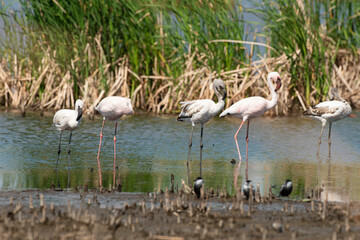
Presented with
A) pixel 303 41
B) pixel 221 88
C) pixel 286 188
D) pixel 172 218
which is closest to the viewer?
pixel 172 218

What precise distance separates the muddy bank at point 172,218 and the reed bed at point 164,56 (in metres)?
9.63

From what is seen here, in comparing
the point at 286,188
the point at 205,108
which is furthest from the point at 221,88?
the point at 286,188

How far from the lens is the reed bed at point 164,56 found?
54.3ft

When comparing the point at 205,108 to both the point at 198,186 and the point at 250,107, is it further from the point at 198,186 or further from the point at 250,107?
the point at 198,186

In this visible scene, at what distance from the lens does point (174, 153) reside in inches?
433

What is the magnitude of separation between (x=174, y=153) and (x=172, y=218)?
200 inches

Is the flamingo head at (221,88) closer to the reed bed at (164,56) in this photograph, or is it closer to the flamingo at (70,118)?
the flamingo at (70,118)

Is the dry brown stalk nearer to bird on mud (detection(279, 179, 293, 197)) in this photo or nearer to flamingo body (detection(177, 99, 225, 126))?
flamingo body (detection(177, 99, 225, 126))

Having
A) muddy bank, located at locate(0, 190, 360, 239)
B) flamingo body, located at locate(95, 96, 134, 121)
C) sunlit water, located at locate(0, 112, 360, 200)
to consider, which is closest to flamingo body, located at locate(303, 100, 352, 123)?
sunlit water, located at locate(0, 112, 360, 200)

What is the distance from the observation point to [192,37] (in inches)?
668

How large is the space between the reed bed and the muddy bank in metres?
9.63

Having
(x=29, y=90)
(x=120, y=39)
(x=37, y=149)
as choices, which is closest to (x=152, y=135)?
(x=37, y=149)

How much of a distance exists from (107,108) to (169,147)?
1.34 metres

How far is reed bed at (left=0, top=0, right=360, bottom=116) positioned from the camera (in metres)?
16.5
